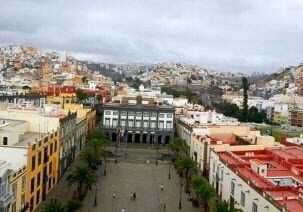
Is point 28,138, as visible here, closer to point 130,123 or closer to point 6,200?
point 6,200

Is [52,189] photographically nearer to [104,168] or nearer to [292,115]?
[104,168]

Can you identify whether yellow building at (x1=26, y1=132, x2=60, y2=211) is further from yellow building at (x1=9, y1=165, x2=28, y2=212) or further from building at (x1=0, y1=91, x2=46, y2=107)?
building at (x1=0, y1=91, x2=46, y2=107)

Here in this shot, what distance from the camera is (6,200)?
3509 centimetres

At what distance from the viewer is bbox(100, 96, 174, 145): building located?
310ft

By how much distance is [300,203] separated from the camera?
1357 inches

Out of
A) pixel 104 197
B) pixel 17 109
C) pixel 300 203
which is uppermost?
pixel 17 109

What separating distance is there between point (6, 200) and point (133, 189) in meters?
22.5

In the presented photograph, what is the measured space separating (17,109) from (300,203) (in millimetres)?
37966

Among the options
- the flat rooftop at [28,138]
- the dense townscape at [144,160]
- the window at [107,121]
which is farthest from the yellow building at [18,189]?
the window at [107,121]

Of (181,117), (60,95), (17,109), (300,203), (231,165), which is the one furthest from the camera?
(60,95)

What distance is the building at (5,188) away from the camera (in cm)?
3431

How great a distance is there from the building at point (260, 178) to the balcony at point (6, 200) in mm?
18567

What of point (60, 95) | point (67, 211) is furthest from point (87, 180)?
point (60, 95)

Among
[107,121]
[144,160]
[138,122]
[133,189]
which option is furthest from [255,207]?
[107,121]
